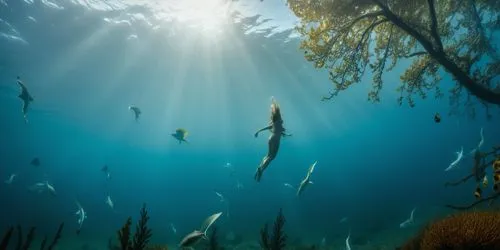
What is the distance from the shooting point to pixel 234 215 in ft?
151

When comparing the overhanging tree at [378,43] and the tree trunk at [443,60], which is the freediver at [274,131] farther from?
the tree trunk at [443,60]

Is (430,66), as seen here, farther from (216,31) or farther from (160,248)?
(216,31)

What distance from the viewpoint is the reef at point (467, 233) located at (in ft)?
14.1

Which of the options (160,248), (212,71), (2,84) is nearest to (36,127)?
(2,84)

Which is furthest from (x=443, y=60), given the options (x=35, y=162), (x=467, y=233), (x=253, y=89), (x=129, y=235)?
(x=253, y=89)

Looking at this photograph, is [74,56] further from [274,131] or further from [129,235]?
[274,131]

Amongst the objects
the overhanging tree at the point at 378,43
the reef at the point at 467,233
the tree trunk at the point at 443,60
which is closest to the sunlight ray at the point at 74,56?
the overhanging tree at the point at 378,43

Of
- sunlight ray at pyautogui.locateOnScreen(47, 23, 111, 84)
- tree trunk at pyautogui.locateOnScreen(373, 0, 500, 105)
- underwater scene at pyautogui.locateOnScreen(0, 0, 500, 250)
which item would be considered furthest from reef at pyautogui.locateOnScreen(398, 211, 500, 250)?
sunlight ray at pyautogui.locateOnScreen(47, 23, 111, 84)

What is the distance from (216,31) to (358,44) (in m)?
22.0

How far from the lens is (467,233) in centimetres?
444

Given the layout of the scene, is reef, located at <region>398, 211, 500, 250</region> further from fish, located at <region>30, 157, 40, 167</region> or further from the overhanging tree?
fish, located at <region>30, 157, 40, 167</region>

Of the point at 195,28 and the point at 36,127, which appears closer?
the point at 195,28

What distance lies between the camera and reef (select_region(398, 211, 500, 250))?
169 inches

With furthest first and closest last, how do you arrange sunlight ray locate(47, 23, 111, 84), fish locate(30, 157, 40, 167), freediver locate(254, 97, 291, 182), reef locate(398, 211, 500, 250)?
sunlight ray locate(47, 23, 111, 84), fish locate(30, 157, 40, 167), freediver locate(254, 97, 291, 182), reef locate(398, 211, 500, 250)
